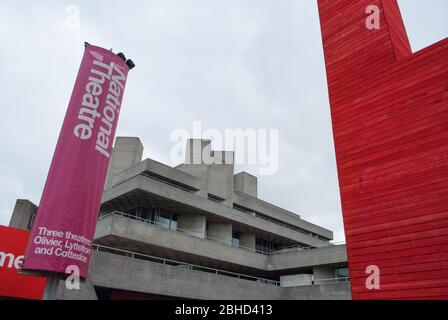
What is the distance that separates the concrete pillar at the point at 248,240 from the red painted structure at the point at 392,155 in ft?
88.6

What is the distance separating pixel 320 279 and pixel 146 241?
1541 cm

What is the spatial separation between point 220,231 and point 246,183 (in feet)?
32.3

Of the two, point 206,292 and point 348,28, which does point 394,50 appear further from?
point 206,292

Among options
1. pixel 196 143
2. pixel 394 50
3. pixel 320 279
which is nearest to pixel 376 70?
pixel 394 50

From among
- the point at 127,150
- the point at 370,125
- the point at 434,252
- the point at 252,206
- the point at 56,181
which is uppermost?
the point at 127,150

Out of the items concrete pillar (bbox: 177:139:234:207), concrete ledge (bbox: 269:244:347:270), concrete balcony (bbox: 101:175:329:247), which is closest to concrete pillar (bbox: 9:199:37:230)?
concrete balcony (bbox: 101:175:329:247)

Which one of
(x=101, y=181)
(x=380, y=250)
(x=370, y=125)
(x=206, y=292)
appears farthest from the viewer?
(x=206, y=292)

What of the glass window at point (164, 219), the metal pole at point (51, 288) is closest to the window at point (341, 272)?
the glass window at point (164, 219)

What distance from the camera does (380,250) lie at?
884 centimetres

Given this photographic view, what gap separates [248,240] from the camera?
36.5m

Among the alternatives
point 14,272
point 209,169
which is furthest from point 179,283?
point 209,169

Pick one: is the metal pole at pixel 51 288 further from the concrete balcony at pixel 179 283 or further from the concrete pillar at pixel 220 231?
the concrete pillar at pixel 220 231

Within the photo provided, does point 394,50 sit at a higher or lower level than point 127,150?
lower

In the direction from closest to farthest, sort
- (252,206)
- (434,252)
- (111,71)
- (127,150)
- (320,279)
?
(434,252) < (111,71) < (320,279) < (127,150) < (252,206)
